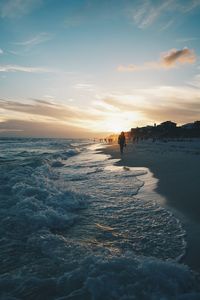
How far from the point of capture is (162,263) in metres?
3.53

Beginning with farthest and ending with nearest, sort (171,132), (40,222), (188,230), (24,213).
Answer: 1. (171,132)
2. (24,213)
3. (40,222)
4. (188,230)

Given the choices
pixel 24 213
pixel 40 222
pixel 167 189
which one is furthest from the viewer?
pixel 167 189

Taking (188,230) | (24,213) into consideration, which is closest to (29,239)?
(24,213)

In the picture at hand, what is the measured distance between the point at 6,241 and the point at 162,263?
2.85m

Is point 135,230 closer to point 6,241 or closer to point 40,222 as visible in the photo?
point 40,222

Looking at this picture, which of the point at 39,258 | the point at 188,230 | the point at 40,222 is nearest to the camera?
the point at 39,258

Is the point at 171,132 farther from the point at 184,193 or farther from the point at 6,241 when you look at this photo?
the point at 6,241

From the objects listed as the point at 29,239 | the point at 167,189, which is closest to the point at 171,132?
the point at 167,189

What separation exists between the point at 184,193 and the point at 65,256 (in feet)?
16.7

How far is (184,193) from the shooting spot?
785 centimetres

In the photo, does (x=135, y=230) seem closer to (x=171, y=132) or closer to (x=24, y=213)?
(x=24, y=213)

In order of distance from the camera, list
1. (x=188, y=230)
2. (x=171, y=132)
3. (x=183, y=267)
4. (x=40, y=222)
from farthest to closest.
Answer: (x=171, y=132) → (x=40, y=222) → (x=188, y=230) → (x=183, y=267)

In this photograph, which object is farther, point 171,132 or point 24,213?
point 171,132

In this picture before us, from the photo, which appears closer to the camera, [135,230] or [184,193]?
[135,230]
